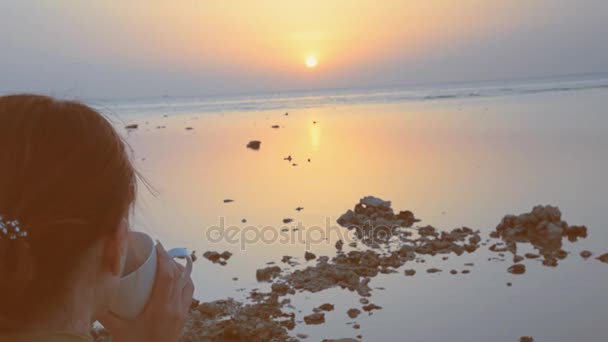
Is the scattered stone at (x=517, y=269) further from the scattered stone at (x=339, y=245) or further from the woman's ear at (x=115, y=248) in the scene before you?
the woman's ear at (x=115, y=248)

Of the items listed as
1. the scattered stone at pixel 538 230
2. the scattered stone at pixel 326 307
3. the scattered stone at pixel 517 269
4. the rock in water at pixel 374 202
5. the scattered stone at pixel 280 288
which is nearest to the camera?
the scattered stone at pixel 326 307

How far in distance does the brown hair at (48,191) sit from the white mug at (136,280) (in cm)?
36

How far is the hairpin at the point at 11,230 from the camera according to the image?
1.31m

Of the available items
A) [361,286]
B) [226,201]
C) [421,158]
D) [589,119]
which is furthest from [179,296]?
[589,119]

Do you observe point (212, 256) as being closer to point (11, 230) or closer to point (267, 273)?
point (267, 273)

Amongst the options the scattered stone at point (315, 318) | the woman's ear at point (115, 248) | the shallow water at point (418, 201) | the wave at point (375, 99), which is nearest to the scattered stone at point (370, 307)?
the shallow water at point (418, 201)

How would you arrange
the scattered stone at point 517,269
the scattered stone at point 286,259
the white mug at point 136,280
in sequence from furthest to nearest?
the scattered stone at point 286,259 → the scattered stone at point 517,269 → the white mug at point 136,280

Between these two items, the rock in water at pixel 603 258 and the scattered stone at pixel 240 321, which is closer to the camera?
the scattered stone at pixel 240 321

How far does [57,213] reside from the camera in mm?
1346

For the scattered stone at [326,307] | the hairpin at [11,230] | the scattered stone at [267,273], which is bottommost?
the scattered stone at [326,307]

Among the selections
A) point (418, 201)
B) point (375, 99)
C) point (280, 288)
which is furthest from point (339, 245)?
point (375, 99)

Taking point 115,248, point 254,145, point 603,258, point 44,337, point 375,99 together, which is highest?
point 115,248

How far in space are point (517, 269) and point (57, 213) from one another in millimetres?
6325

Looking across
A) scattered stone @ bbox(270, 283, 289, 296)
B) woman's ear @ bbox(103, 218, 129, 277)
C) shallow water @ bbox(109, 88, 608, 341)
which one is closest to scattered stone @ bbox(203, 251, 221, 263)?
shallow water @ bbox(109, 88, 608, 341)
